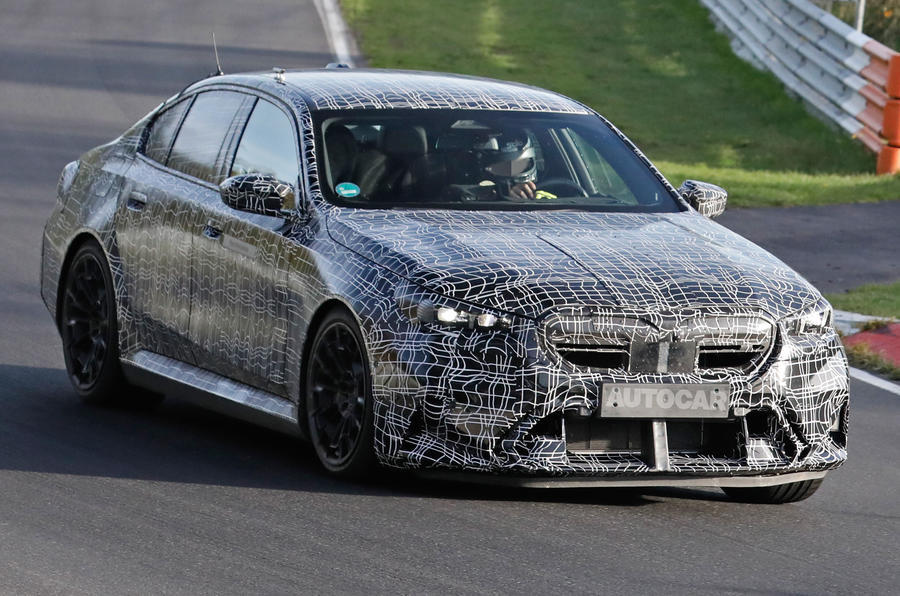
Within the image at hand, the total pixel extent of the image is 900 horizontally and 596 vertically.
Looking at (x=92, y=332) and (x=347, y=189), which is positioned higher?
(x=347, y=189)

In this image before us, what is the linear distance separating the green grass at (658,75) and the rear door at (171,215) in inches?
378

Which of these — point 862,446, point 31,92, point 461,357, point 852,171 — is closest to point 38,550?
point 461,357

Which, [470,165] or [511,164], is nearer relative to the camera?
[470,165]

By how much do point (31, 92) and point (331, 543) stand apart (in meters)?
17.9

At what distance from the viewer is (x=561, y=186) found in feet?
27.6

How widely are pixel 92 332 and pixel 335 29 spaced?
20.2 meters

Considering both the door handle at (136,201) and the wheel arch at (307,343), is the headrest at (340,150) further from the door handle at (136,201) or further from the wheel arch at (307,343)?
the door handle at (136,201)

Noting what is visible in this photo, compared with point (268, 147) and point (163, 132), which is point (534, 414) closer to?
point (268, 147)

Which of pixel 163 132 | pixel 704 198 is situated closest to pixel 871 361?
pixel 704 198

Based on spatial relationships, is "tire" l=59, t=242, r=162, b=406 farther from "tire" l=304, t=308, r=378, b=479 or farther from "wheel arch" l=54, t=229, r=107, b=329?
"tire" l=304, t=308, r=378, b=479

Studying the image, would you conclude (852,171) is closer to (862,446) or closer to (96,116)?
(96,116)

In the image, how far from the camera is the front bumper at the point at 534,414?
22.4ft

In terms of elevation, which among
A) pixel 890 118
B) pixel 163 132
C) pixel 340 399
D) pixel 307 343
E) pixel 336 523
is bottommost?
pixel 890 118

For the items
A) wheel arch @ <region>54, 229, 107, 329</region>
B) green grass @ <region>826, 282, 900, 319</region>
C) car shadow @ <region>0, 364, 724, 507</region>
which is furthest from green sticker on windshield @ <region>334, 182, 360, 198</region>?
green grass @ <region>826, 282, 900, 319</region>
